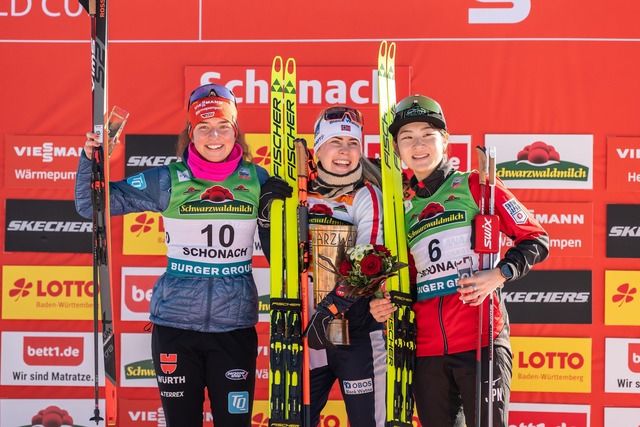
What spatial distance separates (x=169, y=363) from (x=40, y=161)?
2.03 m

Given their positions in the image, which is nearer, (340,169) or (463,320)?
(463,320)

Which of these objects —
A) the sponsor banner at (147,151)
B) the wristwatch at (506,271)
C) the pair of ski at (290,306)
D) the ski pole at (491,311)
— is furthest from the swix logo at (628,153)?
the sponsor banner at (147,151)

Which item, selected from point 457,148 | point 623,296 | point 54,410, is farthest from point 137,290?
point 623,296

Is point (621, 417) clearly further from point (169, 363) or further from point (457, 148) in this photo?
point (169, 363)

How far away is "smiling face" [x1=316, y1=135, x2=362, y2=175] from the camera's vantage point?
10.4ft

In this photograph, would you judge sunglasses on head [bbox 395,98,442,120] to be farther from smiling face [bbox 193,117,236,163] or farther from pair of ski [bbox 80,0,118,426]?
pair of ski [bbox 80,0,118,426]

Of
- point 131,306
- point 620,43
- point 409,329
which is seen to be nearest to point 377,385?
point 409,329

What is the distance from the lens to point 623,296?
14.4 feet

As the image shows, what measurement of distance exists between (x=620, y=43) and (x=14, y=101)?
A: 359 cm

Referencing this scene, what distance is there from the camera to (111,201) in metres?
3.23

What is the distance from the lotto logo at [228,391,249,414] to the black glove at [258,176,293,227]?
0.73 metres

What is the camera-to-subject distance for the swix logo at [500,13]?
439 centimetres

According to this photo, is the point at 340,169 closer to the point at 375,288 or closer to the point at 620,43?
the point at 375,288

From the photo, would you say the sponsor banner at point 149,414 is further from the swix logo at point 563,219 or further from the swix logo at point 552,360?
the swix logo at point 563,219
